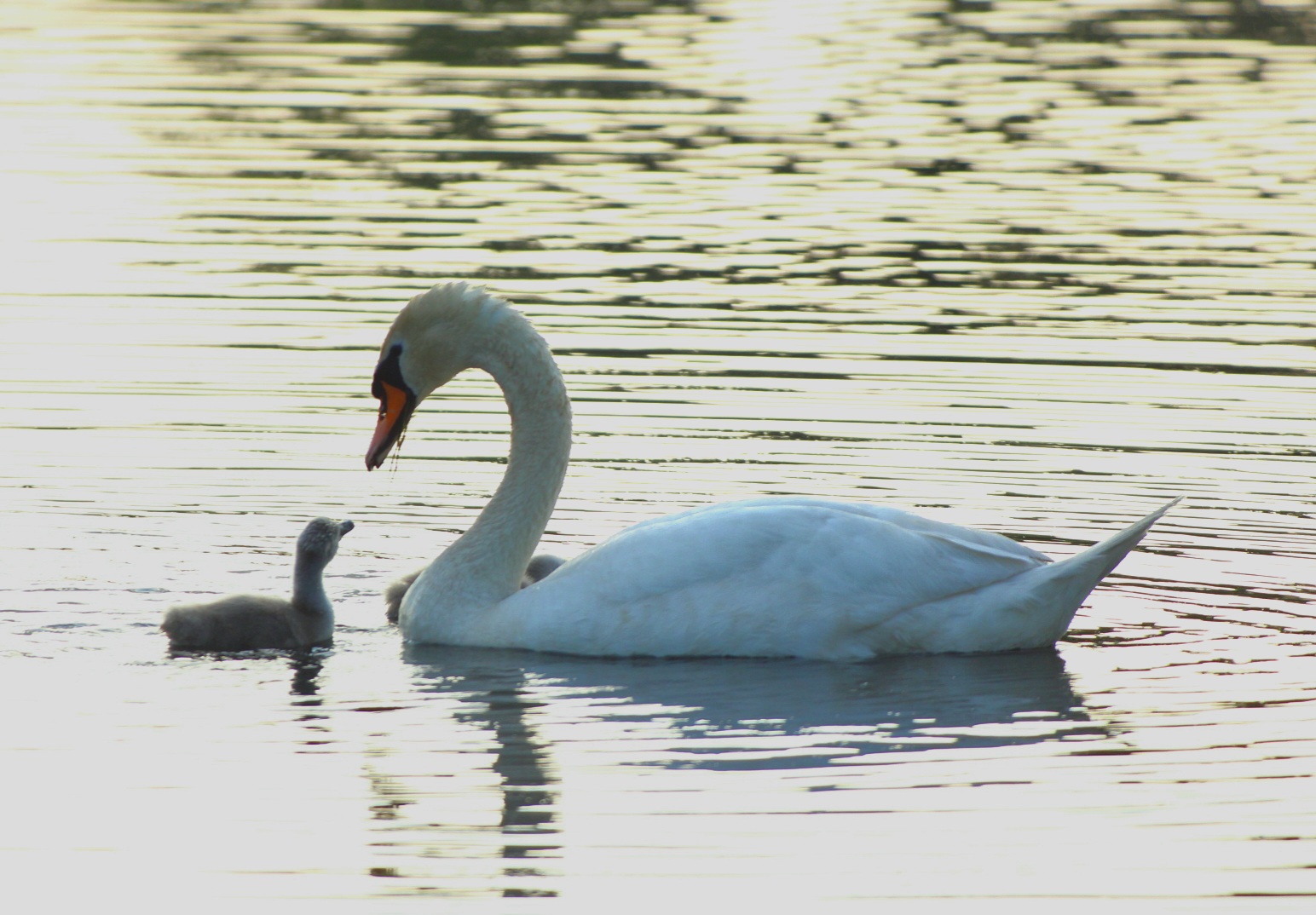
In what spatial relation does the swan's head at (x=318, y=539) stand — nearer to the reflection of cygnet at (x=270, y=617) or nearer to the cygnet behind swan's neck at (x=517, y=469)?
the reflection of cygnet at (x=270, y=617)

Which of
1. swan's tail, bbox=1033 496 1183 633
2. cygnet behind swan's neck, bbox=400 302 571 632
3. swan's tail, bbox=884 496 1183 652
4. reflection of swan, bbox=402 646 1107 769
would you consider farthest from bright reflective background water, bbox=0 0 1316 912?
cygnet behind swan's neck, bbox=400 302 571 632

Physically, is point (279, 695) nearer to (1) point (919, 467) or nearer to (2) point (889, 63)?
(1) point (919, 467)

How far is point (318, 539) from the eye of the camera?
33.0ft

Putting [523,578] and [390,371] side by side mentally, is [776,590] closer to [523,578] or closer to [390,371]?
[523,578]

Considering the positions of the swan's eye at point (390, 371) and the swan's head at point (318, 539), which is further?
the swan's eye at point (390, 371)

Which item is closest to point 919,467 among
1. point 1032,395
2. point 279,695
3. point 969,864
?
point 1032,395

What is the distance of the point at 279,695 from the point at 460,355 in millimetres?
2146

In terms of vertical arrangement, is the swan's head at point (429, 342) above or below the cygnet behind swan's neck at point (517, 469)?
above

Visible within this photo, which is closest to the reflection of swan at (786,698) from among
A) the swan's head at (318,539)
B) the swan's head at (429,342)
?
the swan's head at (318,539)

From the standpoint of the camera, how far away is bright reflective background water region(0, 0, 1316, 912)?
7332 millimetres

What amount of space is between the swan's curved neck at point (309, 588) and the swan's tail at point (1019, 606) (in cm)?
254

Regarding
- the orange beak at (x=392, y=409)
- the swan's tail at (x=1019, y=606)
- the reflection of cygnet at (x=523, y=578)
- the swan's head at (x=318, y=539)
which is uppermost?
the orange beak at (x=392, y=409)

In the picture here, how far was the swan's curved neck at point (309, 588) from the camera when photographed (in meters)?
9.89

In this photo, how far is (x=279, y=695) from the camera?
29.8ft
